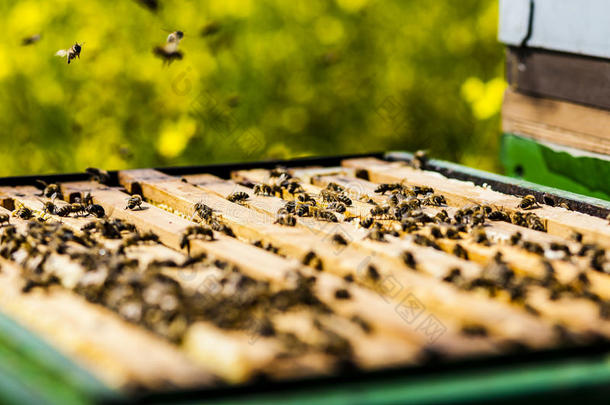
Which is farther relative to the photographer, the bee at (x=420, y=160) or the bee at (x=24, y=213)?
the bee at (x=420, y=160)

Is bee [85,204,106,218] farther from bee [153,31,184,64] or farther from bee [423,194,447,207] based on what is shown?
bee [423,194,447,207]


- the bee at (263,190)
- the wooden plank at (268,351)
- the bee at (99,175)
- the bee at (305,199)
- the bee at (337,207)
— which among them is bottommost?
the wooden plank at (268,351)

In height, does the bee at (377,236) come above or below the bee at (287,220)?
below

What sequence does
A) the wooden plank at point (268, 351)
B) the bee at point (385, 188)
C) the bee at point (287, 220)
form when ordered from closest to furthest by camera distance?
the wooden plank at point (268, 351) → the bee at point (287, 220) → the bee at point (385, 188)

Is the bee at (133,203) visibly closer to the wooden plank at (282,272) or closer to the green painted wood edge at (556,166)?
the wooden plank at (282,272)

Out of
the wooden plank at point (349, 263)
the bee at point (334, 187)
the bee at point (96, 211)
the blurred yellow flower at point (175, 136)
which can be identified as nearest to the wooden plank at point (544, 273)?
the wooden plank at point (349, 263)

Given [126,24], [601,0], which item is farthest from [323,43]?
[601,0]

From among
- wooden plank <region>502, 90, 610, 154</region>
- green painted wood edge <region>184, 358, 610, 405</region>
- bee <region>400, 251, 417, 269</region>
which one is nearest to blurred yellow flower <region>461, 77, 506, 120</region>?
wooden plank <region>502, 90, 610, 154</region>

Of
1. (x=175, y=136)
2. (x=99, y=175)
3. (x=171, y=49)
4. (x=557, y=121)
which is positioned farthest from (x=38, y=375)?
(x=175, y=136)
